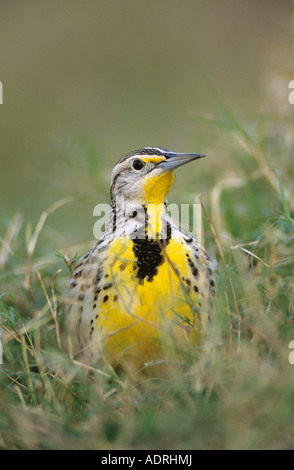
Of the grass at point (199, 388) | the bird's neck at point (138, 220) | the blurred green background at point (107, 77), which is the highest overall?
the blurred green background at point (107, 77)

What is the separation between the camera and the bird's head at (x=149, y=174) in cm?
273

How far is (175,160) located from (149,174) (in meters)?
0.13

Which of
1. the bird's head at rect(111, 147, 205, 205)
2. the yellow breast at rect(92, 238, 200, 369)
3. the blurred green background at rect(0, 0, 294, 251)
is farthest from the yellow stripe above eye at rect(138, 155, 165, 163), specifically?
the blurred green background at rect(0, 0, 294, 251)

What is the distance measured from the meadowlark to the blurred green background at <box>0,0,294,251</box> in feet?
5.95

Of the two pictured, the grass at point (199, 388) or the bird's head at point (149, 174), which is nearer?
the grass at point (199, 388)

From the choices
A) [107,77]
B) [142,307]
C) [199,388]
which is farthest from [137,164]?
[107,77]

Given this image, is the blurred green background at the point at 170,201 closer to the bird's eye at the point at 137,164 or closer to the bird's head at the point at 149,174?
the bird's head at the point at 149,174

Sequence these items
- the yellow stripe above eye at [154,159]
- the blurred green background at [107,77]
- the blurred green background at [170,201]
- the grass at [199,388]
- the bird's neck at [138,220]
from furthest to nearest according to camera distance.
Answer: the blurred green background at [107,77] < the yellow stripe above eye at [154,159] < the bird's neck at [138,220] < the blurred green background at [170,201] < the grass at [199,388]

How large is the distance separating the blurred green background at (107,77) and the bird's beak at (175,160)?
1807 millimetres

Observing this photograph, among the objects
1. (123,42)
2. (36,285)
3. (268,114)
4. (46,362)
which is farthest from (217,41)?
(46,362)

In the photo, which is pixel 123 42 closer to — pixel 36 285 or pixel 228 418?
pixel 36 285

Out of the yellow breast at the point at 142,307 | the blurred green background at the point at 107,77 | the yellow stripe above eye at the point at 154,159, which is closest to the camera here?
the yellow breast at the point at 142,307

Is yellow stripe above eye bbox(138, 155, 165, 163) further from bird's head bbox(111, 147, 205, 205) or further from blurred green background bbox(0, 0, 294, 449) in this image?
blurred green background bbox(0, 0, 294, 449)

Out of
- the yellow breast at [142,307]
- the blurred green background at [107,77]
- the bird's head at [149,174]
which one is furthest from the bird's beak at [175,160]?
the blurred green background at [107,77]
